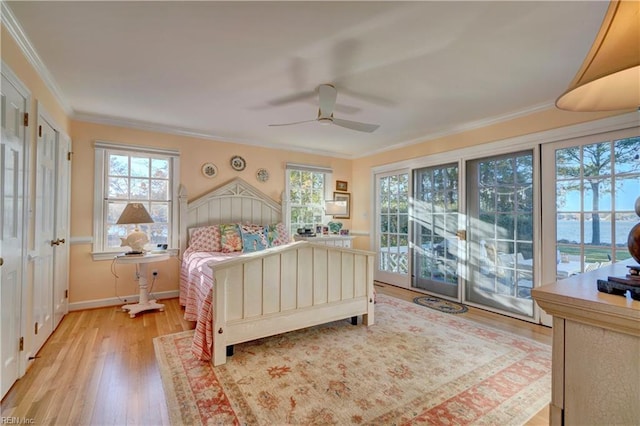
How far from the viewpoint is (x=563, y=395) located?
2.29 ft

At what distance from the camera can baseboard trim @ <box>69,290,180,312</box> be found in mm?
3500

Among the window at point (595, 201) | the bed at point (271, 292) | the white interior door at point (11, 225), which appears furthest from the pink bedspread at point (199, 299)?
the window at point (595, 201)

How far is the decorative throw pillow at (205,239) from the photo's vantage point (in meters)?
3.91

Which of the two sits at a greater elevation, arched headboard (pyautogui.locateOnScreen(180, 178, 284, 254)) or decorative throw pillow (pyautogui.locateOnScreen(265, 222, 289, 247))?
arched headboard (pyautogui.locateOnScreen(180, 178, 284, 254))

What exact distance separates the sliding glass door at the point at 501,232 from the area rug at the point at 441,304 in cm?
23

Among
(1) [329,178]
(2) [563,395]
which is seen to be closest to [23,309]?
(2) [563,395]

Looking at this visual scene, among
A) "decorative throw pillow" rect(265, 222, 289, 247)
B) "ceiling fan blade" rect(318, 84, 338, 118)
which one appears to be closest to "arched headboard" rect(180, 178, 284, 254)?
"decorative throw pillow" rect(265, 222, 289, 247)

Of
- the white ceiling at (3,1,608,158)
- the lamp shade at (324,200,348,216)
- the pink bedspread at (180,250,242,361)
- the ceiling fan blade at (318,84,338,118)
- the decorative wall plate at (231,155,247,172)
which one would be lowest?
the pink bedspread at (180,250,242,361)

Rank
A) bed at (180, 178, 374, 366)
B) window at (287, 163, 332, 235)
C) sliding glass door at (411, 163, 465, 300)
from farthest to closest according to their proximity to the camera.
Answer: window at (287, 163, 332, 235) → sliding glass door at (411, 163, 465, 300) → bed at (180, 178, 374, 366)

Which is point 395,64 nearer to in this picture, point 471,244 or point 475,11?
point 475,11

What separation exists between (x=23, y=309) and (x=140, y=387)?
105 cm

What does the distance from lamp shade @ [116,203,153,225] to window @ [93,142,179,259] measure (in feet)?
1.10

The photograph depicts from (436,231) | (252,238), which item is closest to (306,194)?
(252,238)

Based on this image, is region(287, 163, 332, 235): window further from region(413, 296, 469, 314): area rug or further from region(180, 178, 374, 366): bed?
region(413, 296, 469, 314): area rug
